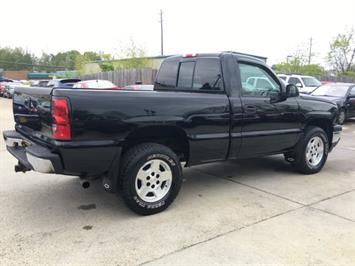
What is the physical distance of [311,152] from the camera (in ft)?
19.9

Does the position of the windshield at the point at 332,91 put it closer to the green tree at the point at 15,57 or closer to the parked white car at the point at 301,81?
the parked white car at the point at 301,81

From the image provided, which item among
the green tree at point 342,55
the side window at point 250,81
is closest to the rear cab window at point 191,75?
the side window at point 250,81

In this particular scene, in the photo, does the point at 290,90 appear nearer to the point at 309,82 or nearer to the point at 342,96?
the point at 342,96

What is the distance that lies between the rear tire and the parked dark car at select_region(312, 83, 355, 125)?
735cm

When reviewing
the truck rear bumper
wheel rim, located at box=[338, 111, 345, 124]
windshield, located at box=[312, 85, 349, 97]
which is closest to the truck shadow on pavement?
the truck rear bumper

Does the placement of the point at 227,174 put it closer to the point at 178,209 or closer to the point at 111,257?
the point at 178,209

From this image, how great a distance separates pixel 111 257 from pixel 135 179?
1.02 m

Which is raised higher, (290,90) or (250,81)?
(250,81)

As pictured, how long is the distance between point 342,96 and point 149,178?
1124 centimetres

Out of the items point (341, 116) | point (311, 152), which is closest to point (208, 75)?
point (311, 152)

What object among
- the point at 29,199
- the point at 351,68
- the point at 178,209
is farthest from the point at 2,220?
the point at 351,68

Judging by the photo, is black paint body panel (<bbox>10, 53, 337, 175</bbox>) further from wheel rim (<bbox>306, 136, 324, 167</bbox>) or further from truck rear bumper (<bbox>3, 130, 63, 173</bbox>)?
wheel rim (<bbox>306, 136, 324, 167</bbox>)

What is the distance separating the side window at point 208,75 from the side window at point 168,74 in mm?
485

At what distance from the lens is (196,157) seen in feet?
15.2
